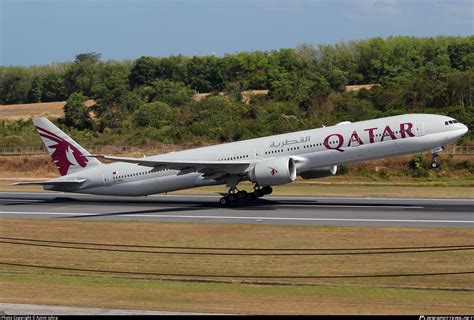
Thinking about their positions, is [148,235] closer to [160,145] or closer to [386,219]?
[386,219]

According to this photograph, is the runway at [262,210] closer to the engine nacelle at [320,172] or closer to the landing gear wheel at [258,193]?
the landing gear wheel at [258,193]

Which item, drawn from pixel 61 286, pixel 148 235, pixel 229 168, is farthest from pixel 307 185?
pixel 61 286

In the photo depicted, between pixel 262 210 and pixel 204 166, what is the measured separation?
13.1ft

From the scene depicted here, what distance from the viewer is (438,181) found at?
5928 centimetres

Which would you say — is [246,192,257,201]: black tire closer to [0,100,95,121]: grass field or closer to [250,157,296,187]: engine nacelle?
[250,157,296,187]: engine nacelle

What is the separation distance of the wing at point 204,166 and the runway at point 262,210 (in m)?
2.12

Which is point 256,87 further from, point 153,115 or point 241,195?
point 241,195

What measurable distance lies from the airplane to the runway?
1.40 metres

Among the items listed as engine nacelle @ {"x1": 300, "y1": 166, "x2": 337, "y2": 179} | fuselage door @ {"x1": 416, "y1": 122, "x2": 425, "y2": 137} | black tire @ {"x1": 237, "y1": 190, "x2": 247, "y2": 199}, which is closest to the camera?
fuselage door @ {"x1": 416, "y1": 122, "x2": 425, "y2": 137}

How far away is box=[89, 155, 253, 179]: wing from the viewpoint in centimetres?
4344

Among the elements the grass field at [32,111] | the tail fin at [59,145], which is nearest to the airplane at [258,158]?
the tail fin at [59,145]

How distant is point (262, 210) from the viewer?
→ 145ft

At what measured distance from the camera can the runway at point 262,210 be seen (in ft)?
128

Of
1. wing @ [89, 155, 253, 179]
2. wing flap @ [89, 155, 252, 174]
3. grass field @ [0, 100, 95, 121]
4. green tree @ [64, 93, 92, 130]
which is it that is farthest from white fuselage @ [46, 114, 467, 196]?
grass field @ [0, 100, 95, 121]
